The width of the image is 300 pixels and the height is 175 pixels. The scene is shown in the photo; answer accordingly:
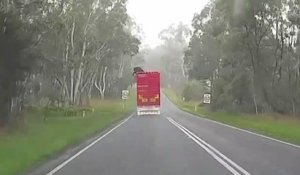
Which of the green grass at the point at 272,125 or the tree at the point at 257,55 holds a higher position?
the tree at the point at 257,55

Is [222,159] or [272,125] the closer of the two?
[222,159]

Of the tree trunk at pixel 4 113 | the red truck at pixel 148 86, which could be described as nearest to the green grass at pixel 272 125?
the red truck at pixel 148 86

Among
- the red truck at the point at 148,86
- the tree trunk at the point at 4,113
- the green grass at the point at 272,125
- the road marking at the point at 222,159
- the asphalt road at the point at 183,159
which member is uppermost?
the red truck at the point at 148,86

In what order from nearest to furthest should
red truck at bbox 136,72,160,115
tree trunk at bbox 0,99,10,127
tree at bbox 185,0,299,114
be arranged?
tree trunk at bbox 0,99,10,127, red truck at bbox 136,72,160,115, tree at bbox 185,0,299,114

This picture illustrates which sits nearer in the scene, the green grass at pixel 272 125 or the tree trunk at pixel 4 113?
the green grass at pixel 272 125

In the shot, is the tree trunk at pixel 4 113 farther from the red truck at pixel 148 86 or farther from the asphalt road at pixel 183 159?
the red truck at pixel 148 86

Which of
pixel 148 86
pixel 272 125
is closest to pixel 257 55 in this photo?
pixel 148 86

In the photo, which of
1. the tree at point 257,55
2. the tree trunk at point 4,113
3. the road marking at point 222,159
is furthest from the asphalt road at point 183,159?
the tree at point 257,55

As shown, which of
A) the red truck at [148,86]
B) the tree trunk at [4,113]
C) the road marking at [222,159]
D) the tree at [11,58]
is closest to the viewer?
the road marking at [222,159]

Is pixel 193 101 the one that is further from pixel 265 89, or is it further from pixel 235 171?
pixel 235 171

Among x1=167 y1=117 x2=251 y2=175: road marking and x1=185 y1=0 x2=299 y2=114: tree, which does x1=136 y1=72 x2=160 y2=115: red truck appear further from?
x1=167 y1=117 x2=251 y2=175: road marking

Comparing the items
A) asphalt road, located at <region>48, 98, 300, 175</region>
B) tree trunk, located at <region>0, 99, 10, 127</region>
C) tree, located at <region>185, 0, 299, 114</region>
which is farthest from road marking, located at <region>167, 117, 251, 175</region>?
tree, located at <region>185, 0, 299, 114</region>

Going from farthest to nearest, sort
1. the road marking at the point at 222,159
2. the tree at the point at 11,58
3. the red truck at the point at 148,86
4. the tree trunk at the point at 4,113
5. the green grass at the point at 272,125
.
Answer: the red truck at the point at 148,86 < the tree trunk at the point at 4,113 < the green grass at the point at 272,125 < the tree at the point at 11,58 < the road marking at the point at 222,159

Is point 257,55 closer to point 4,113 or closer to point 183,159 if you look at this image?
point 4,113
